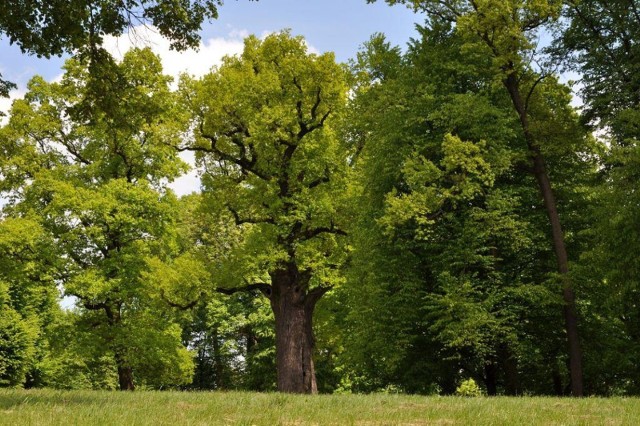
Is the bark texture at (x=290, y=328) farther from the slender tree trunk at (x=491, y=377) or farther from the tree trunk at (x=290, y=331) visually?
the slender tree trunk at (x=491, y=377)

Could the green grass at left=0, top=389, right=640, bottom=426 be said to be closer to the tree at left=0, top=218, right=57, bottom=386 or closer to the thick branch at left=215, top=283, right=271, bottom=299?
the thick branch at left=215, top=283, right=271, bottom=299

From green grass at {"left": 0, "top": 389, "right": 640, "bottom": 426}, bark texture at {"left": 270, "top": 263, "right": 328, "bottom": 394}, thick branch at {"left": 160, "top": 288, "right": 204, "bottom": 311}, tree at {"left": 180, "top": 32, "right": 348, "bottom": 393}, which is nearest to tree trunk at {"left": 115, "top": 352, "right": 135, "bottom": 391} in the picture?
thick branch at {"left": 160, "top": 288, "right": 204, "bottom": 311}

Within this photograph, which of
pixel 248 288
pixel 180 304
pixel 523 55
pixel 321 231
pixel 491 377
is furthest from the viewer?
pixel 248 288

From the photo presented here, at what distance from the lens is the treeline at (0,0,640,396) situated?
65.6 feet

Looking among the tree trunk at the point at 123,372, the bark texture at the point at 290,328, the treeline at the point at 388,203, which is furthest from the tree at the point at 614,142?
the tree trunk at the point at 123,372

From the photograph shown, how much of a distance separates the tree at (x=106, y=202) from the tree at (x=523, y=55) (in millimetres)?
12468

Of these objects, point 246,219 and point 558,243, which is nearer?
point 558,243

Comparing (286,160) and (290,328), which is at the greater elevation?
(286,160)

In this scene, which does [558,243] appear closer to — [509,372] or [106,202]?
[509,372]

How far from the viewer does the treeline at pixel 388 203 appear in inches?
787

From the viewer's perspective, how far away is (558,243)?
2014 centimetres

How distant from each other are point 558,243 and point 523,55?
677 cm

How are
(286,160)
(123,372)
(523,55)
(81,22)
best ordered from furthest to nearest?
1. (123,372)
2. (286,160)
3. (523,55)
4. (81,22)

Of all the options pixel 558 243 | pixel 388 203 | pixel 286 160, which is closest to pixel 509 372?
pixel 558 243
